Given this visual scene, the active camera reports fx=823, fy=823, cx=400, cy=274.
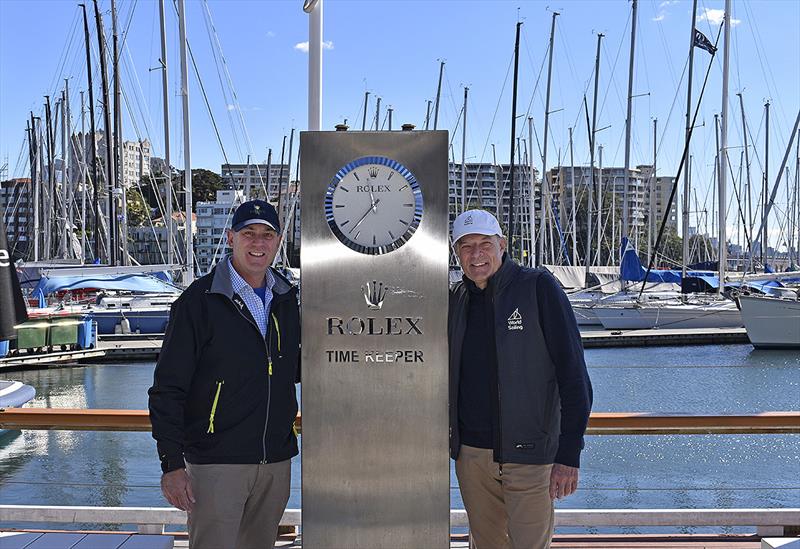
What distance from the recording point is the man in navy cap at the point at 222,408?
3350mm

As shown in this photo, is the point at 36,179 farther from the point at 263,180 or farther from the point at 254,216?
the point at 254,216

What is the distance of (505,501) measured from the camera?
11.7 ft

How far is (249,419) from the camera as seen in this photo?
343 centimetres

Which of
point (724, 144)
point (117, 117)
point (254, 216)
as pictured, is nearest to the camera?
point (254, 216)

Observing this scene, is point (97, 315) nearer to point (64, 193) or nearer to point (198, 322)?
point (64, 193)

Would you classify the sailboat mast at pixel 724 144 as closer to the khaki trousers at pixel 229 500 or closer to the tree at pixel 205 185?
the khaki trousers at pixel 229 500

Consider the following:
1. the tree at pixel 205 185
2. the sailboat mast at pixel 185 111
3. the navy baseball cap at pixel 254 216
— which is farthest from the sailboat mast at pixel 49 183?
the tree at pixel 205 185

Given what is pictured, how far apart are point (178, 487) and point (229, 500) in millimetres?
225

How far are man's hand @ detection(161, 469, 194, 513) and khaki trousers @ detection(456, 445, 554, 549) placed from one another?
3.88 feet

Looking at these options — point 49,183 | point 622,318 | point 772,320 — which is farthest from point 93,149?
point 772,320

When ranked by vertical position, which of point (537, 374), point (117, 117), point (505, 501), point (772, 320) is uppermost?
point (117, 117)

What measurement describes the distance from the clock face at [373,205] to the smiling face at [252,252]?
11.4 inches

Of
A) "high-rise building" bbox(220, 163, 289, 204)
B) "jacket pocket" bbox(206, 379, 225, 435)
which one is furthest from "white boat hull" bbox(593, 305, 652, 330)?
"jacket pocket" bbox(206, 379, 225, 435)

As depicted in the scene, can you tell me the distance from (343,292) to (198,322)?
0.62 meters
